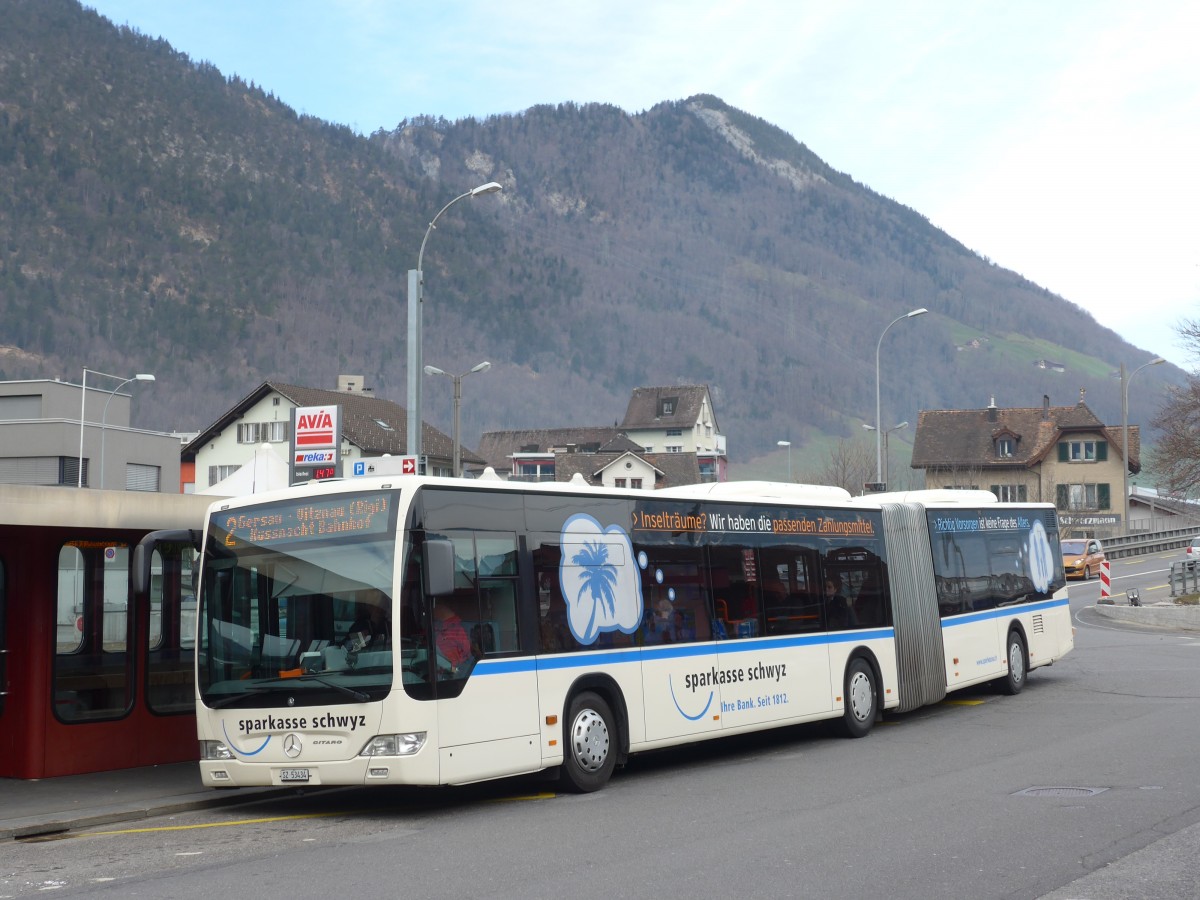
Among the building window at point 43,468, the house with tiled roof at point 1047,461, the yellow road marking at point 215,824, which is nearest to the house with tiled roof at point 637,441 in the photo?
the house with tiled roof at point 1047,461

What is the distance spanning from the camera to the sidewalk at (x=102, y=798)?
11.4 m

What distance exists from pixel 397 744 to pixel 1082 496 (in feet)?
294

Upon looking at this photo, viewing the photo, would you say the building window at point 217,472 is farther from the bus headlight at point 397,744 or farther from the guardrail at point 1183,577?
the bus headlight at point 397,744

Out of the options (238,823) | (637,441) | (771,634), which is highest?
(637,441)

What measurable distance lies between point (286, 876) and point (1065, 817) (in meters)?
5.67

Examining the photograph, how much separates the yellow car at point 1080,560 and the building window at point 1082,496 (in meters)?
37.7

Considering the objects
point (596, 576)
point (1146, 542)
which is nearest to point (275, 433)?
Result: point (1146, 542)

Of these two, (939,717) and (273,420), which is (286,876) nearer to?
(939,717)

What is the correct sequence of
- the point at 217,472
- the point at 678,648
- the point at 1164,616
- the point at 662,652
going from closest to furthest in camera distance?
the point at 662,652 < the point at 678,648 < the point at 1164,616 < the point at 217,472

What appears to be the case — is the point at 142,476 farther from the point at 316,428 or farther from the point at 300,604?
the point at 300,604

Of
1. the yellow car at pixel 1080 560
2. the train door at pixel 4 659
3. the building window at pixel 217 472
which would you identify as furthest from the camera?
the building window at pixel 217 472

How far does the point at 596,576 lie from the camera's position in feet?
43.3

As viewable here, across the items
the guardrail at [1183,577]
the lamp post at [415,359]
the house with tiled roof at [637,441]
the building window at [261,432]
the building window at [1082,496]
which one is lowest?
the guardrail at [1183,577]

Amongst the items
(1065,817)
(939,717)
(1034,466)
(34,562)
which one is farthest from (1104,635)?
(1034,466)
